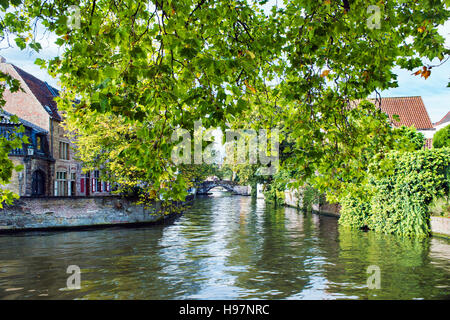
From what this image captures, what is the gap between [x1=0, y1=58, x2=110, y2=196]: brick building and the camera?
3006 centimetres

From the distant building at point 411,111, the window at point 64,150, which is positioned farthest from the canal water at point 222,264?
the distant building at point 411,111

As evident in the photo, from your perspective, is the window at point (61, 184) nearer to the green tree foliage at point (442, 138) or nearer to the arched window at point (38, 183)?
the arched window at point (38, 183)

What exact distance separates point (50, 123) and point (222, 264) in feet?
72.8

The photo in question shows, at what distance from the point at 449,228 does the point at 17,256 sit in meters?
17.2

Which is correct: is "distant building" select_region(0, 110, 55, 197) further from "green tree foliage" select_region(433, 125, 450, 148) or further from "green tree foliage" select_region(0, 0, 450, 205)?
"green tree foliage" select_region(433, 125, 450, 148)

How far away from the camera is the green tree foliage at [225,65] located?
4379 mm

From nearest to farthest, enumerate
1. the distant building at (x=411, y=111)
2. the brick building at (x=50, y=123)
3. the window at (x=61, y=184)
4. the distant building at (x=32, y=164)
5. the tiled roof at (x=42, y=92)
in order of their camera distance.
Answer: the distant building at (x=32, y=164) < the brick building at (x=50, y=123) < the tiled roof at (x=42, y=92) < the window at (x=61, y=184) < the distant building at (x=411, y=111)

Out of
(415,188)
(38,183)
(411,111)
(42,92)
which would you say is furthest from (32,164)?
(411,111)

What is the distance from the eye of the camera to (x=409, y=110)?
1446 inches

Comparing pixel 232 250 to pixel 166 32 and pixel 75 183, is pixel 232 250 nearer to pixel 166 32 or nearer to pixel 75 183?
pixel 166 32

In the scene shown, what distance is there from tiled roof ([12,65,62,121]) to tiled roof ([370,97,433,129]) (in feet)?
90.4

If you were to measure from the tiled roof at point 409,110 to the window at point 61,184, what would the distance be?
1086 inches

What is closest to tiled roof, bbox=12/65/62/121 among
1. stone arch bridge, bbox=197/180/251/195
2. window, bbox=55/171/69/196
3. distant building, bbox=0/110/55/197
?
distant building, bbox=0/110/55/197

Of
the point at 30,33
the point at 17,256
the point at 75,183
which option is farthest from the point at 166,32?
the point at 75,183
